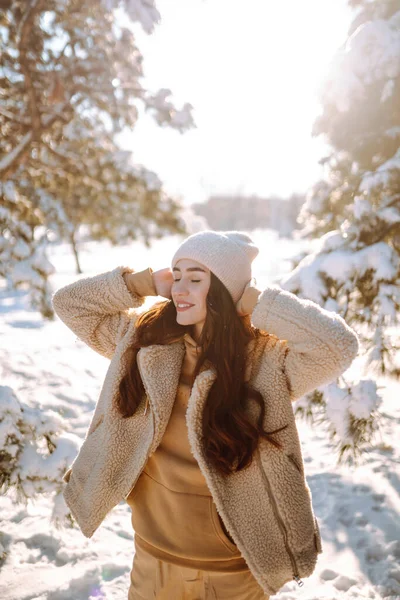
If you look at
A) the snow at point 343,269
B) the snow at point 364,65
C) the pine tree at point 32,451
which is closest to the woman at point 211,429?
the pine tree at point 32,451

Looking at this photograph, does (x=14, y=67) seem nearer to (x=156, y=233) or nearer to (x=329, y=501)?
(x=156, y=233)

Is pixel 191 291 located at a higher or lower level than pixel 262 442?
higher

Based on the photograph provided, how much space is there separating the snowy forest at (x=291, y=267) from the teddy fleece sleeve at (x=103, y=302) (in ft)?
0.65

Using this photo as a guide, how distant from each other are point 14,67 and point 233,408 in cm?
467

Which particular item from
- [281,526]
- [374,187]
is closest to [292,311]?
[281,526]

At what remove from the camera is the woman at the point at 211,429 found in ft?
5.43

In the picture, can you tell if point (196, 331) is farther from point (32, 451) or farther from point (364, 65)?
point (364, 65)

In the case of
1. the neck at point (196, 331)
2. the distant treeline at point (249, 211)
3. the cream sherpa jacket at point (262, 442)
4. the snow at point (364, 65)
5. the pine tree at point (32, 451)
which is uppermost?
the snow at point (364, 65)

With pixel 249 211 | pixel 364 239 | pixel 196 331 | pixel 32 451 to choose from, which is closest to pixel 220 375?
pixel 196 331

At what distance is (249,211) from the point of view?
6669 cm

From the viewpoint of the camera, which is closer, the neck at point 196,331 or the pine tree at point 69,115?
the neck at point 196,331

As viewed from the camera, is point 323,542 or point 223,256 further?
point 323,542

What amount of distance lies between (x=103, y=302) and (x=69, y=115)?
10.4ft

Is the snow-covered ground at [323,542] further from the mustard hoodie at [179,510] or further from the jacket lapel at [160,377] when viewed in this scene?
the mustard hoodie at [179,510]
